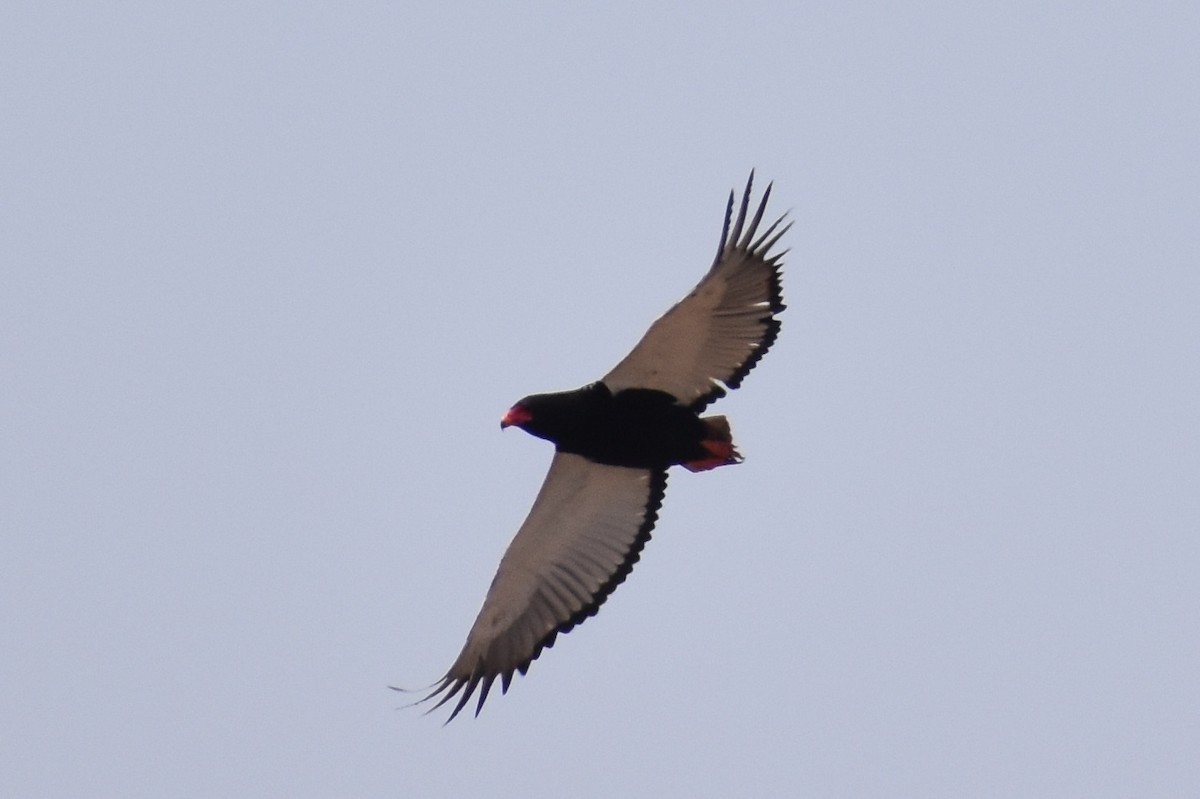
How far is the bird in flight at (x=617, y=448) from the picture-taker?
1003 inches

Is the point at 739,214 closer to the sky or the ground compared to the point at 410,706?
closer to the sky

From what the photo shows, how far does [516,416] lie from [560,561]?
1363 mm

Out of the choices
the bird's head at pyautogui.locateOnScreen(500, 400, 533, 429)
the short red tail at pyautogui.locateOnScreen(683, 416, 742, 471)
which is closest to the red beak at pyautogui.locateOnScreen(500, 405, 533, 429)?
the bird's head at pyautogui.locateOnScreen(500, 400, 533, 429)

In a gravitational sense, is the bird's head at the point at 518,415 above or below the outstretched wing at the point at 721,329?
below

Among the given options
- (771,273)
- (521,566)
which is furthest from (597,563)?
(771,273)

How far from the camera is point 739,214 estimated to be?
25.6m

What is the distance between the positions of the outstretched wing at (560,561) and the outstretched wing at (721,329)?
0.79 m

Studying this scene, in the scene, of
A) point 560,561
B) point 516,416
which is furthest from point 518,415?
point 560,561

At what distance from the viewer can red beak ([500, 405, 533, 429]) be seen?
25.3 meters

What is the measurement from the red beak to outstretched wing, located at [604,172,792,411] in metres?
0.77

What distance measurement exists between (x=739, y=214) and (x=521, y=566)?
328 centimetres

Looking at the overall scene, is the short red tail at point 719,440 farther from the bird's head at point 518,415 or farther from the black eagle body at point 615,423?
the bird's head at point 518,415

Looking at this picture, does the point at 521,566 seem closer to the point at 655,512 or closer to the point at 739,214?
the point at 655,512

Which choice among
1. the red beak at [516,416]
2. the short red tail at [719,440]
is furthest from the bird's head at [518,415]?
the short red tail at [719,440]
